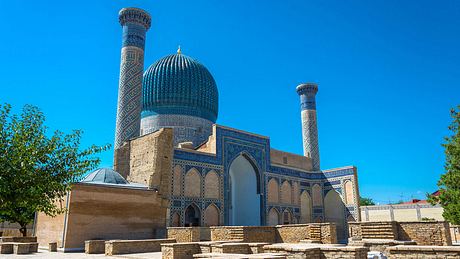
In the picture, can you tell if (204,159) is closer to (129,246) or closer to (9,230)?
(129,246)

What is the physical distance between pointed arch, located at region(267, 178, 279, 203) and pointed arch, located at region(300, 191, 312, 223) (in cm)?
250

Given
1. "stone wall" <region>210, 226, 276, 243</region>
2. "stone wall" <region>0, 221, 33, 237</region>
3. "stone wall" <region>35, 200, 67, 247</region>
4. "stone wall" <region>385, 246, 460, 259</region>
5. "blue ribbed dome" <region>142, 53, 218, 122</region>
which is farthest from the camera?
"blue ribbed dome" <region>142, 53, 218, 122</region>

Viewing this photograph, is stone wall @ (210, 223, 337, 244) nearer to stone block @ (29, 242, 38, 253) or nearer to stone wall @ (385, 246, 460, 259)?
stone block @ (29, 242, 38, 253)

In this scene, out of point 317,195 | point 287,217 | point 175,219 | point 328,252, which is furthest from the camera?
point 317,195

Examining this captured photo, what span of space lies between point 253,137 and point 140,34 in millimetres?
7737

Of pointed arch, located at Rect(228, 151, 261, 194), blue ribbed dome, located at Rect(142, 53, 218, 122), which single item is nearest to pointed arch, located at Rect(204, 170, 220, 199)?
pointed arch, located at Rect(228, 151, 261, 194)

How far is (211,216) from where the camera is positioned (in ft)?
57.9

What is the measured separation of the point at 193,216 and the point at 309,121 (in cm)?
1179

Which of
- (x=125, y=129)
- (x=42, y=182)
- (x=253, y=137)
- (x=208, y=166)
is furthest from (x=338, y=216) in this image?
(x=42, y=182)

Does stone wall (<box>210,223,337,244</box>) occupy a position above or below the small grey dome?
below

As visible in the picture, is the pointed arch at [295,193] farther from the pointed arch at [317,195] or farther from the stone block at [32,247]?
the stone block at [32,247]

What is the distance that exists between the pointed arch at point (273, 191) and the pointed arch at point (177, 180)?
5.77m

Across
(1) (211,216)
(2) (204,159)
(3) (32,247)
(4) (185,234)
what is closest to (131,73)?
(2) (204,159)

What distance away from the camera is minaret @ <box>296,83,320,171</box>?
25281 millimetres
